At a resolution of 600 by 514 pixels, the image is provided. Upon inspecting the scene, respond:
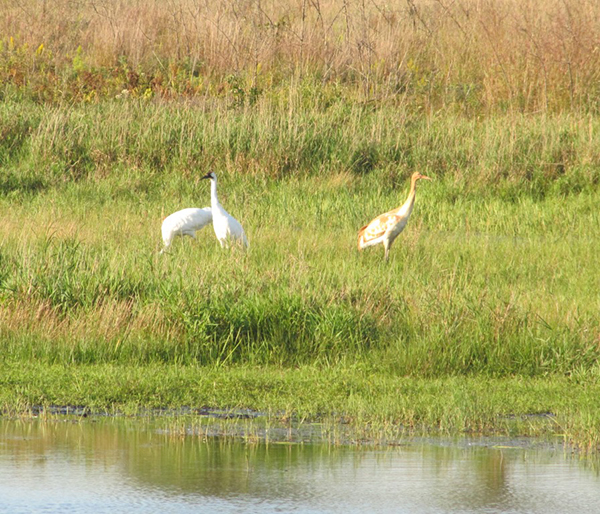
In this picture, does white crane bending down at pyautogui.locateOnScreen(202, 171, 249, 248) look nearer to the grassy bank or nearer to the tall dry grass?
the grassy bank

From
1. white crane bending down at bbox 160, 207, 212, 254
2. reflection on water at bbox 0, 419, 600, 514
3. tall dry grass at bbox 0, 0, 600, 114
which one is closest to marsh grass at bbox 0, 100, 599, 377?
white crane bending down at bbox 160, 207, 212, 254

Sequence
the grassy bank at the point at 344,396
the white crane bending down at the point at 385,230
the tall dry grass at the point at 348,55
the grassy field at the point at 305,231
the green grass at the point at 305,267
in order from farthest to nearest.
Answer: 1. the tall dry grass at the point at 348,55
2. the white crane bending down at the point at 385,230
3. the grassy field at the point at 305,231
4. the green grass at the point at 305,267
5. the grassy bank at the point at 344,396

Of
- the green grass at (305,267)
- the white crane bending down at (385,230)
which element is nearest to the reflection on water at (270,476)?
the green grass at (305,267)

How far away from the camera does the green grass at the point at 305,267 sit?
7938 mm

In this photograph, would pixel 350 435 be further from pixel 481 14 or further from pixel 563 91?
pixel 481 14

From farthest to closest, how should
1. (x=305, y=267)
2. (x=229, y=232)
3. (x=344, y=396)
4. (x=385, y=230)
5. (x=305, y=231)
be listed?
(x=305, y=231) < (x=385, y=230) < (x=229, y=232) < (x=305, y=267) < (x=344, y=396)

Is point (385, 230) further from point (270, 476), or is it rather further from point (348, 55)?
point (348, 55)

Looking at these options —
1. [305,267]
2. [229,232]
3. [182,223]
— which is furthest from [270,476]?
[182,223]

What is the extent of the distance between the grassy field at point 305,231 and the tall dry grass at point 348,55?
65 millimetres

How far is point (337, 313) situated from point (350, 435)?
7.82ft

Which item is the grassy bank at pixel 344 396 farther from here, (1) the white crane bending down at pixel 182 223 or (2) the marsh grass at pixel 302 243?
(1) the white crane bending down at pixel 182 223

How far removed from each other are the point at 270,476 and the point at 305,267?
414 cm

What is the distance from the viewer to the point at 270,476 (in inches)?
233

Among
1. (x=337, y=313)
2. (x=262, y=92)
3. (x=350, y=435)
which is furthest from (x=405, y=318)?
(x=262, y=92)
